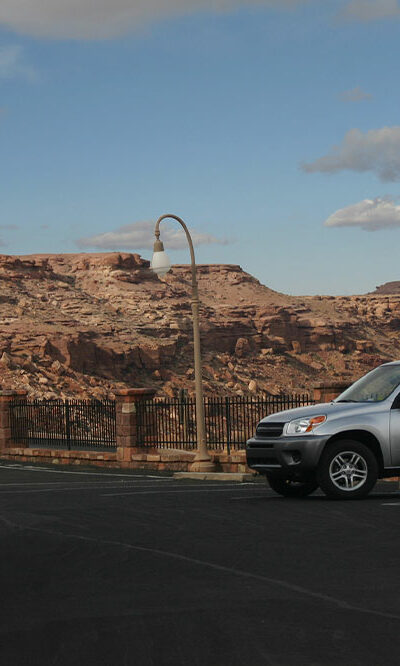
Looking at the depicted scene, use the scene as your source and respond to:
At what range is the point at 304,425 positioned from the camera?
42.7 feet

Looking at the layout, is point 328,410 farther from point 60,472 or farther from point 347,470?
point 60,472

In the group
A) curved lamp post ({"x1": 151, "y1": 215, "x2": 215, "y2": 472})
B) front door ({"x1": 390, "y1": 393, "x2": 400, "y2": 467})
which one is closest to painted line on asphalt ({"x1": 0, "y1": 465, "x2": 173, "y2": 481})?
curved lamp post ({"x1": 151, "y1": 215, "x2": 215, "y2": 472})

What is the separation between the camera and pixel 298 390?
331ft

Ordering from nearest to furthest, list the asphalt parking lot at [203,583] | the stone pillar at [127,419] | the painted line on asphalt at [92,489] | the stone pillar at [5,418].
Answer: the asphalt parking lot at [203,583]
the painted line on asphalt at [92,489]
the stone pillar at [127,419]
the stone pillar at [5,418]

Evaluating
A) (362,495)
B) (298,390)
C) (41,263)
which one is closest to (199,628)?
(362,495)

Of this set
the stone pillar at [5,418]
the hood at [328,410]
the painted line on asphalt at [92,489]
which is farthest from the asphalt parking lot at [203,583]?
the stone pillar at [5,418]

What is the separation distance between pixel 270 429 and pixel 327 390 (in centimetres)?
745

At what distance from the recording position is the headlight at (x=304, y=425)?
12930 mm

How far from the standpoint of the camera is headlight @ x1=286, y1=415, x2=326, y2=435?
1293 centimetres

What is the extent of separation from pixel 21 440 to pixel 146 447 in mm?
5983

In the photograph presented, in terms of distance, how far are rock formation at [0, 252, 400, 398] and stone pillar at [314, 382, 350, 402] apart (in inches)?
2150

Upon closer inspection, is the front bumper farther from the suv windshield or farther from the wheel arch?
the suv windshield

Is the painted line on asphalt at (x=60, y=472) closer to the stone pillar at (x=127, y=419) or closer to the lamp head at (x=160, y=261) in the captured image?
the stone pillar at (x=127, y=419)

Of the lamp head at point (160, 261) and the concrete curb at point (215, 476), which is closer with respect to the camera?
the concrete curb at point (215, 476)
